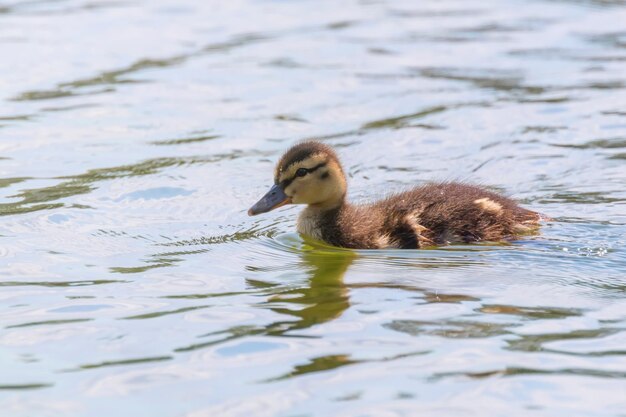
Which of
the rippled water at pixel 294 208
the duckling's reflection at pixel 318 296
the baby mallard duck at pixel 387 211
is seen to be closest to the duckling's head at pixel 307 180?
the baby mallard duck at pixel 387 211

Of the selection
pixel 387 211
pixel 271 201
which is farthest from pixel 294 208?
pixel 387 211

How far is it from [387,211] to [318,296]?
4.33 ft

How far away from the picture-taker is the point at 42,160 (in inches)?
371

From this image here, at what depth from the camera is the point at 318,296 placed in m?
6.34

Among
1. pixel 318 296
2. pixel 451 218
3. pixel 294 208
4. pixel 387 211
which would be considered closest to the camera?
pixel 318 296

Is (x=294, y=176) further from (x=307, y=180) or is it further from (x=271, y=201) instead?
(x=271, y=201)

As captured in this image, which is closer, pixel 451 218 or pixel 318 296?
pixel 318 296

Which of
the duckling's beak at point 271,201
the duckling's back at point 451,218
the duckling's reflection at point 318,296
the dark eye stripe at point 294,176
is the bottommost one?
the duckling's reflection at point 318,296

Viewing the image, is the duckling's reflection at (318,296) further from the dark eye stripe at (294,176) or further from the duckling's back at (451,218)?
the dark eye stripe at (294,176)

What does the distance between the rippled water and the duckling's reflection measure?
2 cm

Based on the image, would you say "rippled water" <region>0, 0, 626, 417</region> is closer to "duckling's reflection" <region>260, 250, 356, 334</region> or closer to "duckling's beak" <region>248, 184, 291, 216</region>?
A: "duckling's reflection" <region>260, 250, 356, 334</region>

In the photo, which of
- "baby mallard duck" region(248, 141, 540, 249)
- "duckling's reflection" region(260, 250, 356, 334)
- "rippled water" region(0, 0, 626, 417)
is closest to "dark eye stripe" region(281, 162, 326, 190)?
"baby mallard duck" region(248, 141, 540, 249)

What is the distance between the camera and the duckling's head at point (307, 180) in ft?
24.6

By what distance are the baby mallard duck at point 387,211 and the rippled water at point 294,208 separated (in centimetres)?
14
